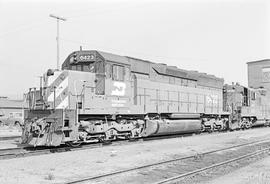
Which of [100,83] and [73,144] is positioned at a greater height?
[100,83]

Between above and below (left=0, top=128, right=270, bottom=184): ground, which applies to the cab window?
above

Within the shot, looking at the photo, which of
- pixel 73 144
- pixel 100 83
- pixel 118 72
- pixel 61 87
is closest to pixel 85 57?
pixel 100 83

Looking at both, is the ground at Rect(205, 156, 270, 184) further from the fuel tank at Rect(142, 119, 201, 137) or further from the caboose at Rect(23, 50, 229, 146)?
the fuel tank at Rect(142, 119, 201, 137)

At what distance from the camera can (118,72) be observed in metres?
13.6

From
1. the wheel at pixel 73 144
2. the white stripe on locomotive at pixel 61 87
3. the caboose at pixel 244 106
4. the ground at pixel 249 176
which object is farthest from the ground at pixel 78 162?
the caboose at pixel 244 106

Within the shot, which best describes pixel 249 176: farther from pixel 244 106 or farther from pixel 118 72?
pixel 244 106

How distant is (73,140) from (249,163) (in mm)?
5797

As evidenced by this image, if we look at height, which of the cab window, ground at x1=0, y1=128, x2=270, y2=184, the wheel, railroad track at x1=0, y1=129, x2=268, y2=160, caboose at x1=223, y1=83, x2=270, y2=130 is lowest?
ground at x1=0, y1=128, x2=270, y2=184

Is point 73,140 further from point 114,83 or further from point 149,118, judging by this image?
point 149,118

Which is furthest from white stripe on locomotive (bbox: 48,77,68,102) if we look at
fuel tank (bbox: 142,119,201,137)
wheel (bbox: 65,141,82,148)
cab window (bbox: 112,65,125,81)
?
fuel tank (bbox: 142,119,201,137)

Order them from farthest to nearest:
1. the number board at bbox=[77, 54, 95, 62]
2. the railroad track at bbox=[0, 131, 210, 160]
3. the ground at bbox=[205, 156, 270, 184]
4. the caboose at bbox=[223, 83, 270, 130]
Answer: the caboose at bbox=[223, 83, 270, 130] → the number board at bbox=[77, 54, 95, 62] → the railroad track at bbox=[0, 131, 210, 160] → the ground at bbox=[205, 156, 270, 184]

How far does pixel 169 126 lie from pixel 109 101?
462cm

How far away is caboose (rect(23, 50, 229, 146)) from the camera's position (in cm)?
1159

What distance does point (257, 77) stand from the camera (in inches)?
2176
